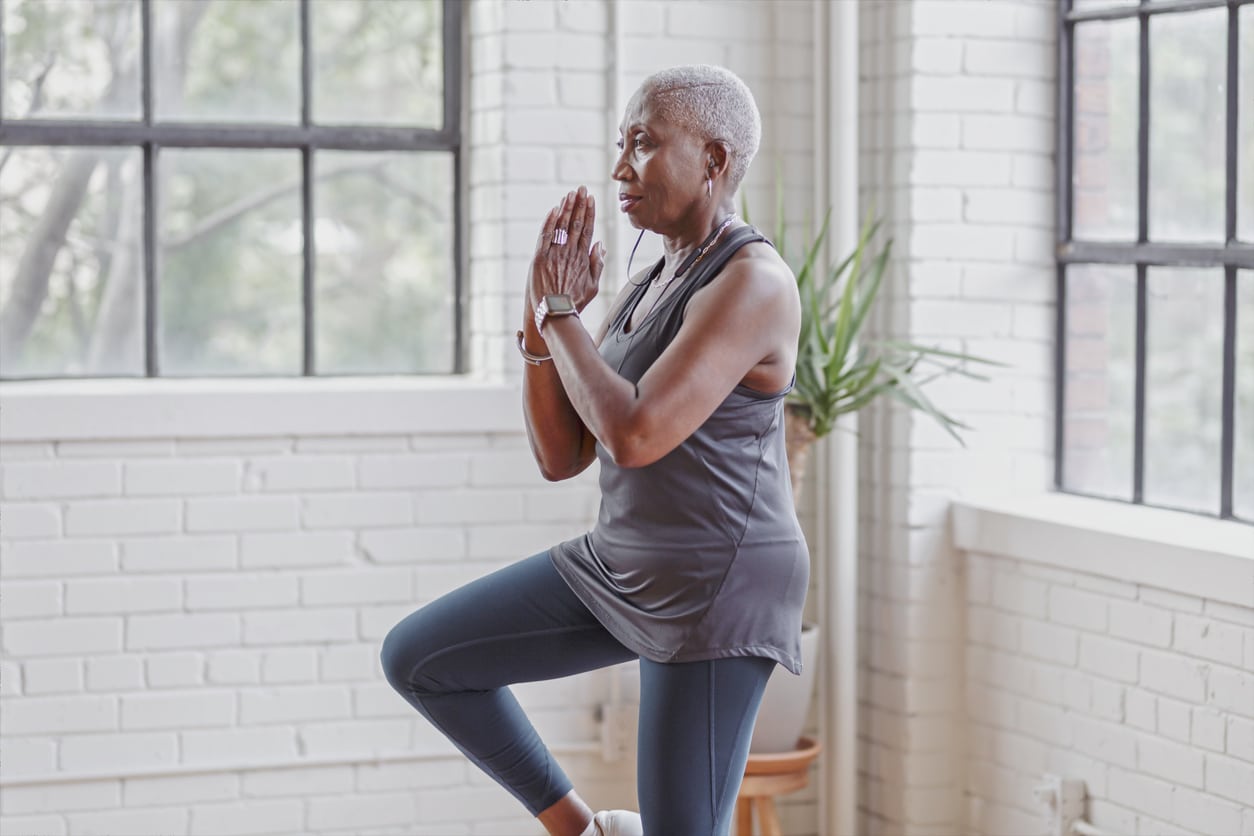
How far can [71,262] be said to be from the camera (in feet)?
13.7

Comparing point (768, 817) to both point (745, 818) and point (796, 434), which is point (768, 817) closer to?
point (745, 818)

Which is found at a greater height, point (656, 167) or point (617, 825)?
point (656, 167)

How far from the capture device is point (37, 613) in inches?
153

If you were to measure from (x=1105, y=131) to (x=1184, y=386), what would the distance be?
2.31ft

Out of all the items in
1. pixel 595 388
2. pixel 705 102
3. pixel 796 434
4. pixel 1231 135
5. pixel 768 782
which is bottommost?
pixel 768 782

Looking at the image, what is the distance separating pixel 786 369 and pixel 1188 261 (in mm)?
1636

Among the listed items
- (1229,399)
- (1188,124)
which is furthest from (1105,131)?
(1229,399)

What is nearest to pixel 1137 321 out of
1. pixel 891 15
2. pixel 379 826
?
pixel 891 15

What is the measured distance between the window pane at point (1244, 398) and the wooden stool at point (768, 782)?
120cm

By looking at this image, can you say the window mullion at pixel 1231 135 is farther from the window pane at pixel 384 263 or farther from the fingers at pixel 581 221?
the window pane at pixel 384 263

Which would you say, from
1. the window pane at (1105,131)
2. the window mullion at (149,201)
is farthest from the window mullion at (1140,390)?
the window mullion at (149,201)

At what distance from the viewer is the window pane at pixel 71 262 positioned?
162 inches

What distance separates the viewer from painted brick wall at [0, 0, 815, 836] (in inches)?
153

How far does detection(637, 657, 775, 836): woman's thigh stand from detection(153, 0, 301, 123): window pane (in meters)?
2.37
